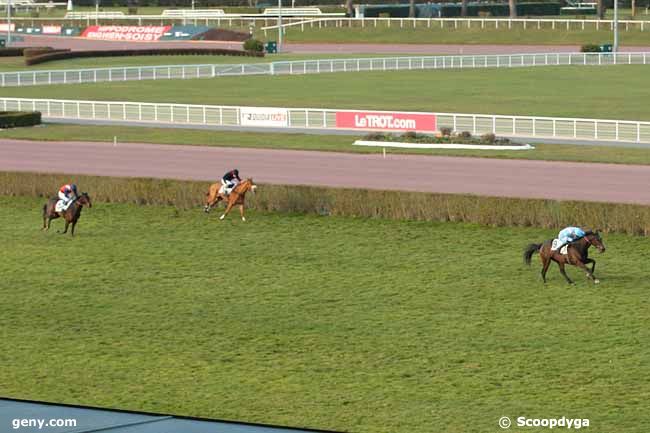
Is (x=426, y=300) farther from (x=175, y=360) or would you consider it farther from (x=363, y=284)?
(x=175, y=360)

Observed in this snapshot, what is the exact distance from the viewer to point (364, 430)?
12.5 m

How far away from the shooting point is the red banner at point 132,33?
10047cm

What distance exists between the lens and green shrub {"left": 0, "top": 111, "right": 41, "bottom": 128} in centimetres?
4391

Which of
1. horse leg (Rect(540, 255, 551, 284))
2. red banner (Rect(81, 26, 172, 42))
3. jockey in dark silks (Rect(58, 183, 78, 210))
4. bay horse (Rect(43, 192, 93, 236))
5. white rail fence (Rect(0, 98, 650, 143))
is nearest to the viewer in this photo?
horse leg (Rect(540, 255, 551, 284))

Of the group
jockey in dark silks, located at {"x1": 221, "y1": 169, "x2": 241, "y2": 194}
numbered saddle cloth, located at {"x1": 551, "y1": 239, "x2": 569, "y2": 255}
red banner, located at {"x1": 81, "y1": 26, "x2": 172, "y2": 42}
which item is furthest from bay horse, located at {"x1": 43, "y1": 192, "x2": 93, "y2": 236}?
red banner, located at {"x1": 81, "y1": 26, "x2": 172, "y2": 42}

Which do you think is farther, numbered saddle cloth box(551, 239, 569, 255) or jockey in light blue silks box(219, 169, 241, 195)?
jockey in light blue silks box(219, 169, 241, 195)

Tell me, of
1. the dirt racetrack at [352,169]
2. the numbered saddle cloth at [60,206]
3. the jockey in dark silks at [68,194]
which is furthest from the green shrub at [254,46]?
the jockey in dark silks at [68,194]

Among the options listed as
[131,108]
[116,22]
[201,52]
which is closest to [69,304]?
[131,108]

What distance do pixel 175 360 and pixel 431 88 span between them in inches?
1807

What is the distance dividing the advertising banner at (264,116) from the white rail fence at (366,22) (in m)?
48.1

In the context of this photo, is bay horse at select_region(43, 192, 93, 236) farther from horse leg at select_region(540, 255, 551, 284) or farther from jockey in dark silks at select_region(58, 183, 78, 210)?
horse leg at select_region(540, 255, 551, 284)

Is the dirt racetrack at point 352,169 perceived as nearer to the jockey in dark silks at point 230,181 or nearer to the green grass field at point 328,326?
the jockey in dark silks at point 230,181

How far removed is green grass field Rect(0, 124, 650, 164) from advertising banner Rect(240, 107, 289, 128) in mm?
1866

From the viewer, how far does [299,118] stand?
43844 millimetres
